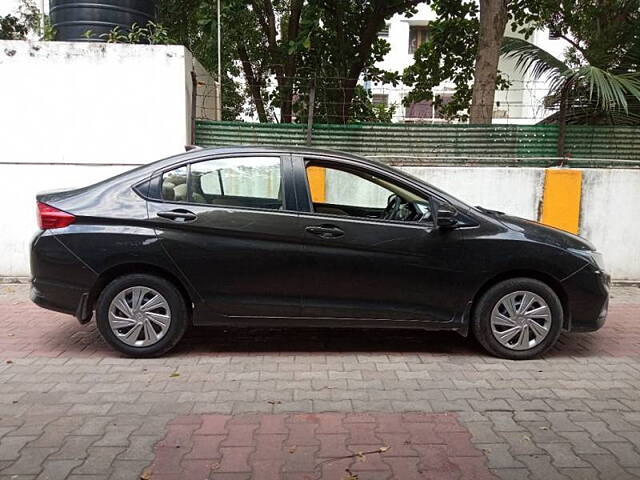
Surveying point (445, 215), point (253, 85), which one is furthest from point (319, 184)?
point (253, 85)

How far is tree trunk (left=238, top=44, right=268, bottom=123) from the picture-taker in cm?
1231

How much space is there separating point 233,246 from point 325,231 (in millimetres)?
716

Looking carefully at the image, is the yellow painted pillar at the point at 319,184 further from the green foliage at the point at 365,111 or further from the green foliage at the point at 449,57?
the green foliage at the point at 449,57

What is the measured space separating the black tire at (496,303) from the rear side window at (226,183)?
1800 mm

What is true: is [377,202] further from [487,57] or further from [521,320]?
[487,57]

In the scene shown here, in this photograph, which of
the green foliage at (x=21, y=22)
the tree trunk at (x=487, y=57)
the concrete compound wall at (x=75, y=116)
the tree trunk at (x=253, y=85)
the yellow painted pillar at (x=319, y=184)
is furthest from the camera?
the tree trunk at (x=253, y=85)

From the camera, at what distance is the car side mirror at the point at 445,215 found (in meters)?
4.43

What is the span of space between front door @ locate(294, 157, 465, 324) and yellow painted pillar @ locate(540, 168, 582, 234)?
3.57 meters

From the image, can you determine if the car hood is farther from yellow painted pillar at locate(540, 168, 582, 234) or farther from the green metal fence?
the green metal fence

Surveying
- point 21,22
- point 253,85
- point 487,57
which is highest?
point 21,22

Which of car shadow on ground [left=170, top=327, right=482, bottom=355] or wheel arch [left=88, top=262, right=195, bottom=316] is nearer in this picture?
wheel arch [left=88, top=262, right=195, bottom=316]

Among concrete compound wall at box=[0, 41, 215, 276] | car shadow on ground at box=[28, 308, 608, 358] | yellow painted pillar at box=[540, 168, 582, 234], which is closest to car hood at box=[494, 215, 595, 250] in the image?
car shadow on ground at box=[28, 308, 608, 358]

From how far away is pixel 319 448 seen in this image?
3197 mm

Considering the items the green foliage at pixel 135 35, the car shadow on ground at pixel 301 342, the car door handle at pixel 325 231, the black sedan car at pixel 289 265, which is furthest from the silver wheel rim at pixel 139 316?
the green foliage at pixel 135 35
